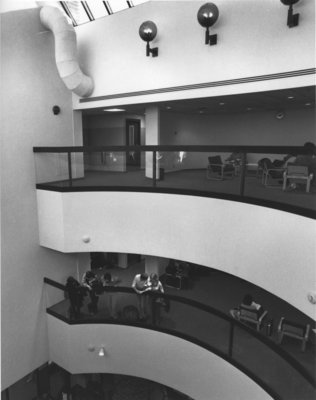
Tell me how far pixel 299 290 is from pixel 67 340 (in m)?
6.08

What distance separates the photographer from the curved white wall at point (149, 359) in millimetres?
6090

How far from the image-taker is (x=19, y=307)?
737cm

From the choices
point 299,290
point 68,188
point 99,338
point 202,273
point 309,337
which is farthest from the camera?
point 202,273

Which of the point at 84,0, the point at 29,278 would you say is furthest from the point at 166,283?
the point at 84,0

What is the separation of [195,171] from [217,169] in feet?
1.89

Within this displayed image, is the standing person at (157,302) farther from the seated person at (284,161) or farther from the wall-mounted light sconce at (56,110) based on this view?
the wall-mounted light sconce at (56,110)

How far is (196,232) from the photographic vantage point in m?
6.08

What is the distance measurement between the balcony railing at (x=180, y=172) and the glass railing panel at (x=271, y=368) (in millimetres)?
2773

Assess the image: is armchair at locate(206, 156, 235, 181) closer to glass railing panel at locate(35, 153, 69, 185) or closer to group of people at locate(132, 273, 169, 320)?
group of people at locate(132, 273, 169, 320)

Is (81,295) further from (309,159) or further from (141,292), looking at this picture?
(309,159)

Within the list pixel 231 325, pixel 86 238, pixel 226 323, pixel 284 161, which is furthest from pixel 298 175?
pixel 86 238

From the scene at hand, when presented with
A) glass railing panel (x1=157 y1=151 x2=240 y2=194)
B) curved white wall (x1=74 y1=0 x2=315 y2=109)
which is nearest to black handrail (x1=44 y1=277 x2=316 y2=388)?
glass railing panel (x1=157 y1=151 x2=240 y2=194)

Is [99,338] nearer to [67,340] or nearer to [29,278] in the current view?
[67,340]

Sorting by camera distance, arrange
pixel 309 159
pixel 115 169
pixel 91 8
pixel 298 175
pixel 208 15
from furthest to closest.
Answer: pixel 91 8 → pixel 115 169 → pixel 208 15 → pixel 298 175 → pixel 309 159
